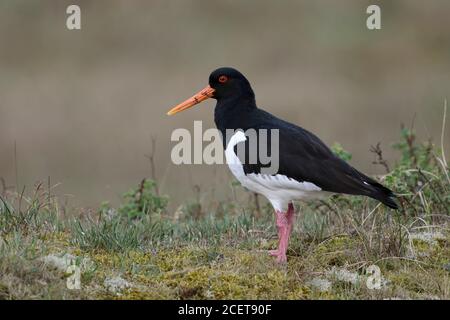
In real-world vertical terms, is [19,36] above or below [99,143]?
above

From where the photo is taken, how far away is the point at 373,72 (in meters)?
18.0

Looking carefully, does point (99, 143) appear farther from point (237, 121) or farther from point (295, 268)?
point (295, 268)

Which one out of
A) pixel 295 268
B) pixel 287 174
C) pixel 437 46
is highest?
pixel 437 46

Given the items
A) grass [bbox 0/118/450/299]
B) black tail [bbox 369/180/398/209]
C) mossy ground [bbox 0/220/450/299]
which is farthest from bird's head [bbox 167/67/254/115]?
black tail [bbox 369/180/398/209]

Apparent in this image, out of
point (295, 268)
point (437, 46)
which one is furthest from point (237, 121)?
point (437, 46)

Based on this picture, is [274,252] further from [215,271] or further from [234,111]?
[234,111]

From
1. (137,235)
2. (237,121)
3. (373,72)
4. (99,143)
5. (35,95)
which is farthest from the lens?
(373,72)

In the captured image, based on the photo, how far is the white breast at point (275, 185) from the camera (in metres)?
6.85

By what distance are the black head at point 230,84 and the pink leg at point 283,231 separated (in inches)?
45.9

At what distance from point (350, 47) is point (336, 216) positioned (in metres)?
11.7

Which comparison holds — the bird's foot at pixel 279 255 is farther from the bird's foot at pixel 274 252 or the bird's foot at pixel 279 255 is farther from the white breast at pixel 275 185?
the white breast at pixel 275 185

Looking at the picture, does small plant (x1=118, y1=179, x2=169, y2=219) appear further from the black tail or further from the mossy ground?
the black tail

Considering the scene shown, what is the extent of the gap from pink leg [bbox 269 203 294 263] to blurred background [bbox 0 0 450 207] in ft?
16.3

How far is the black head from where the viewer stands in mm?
7863
